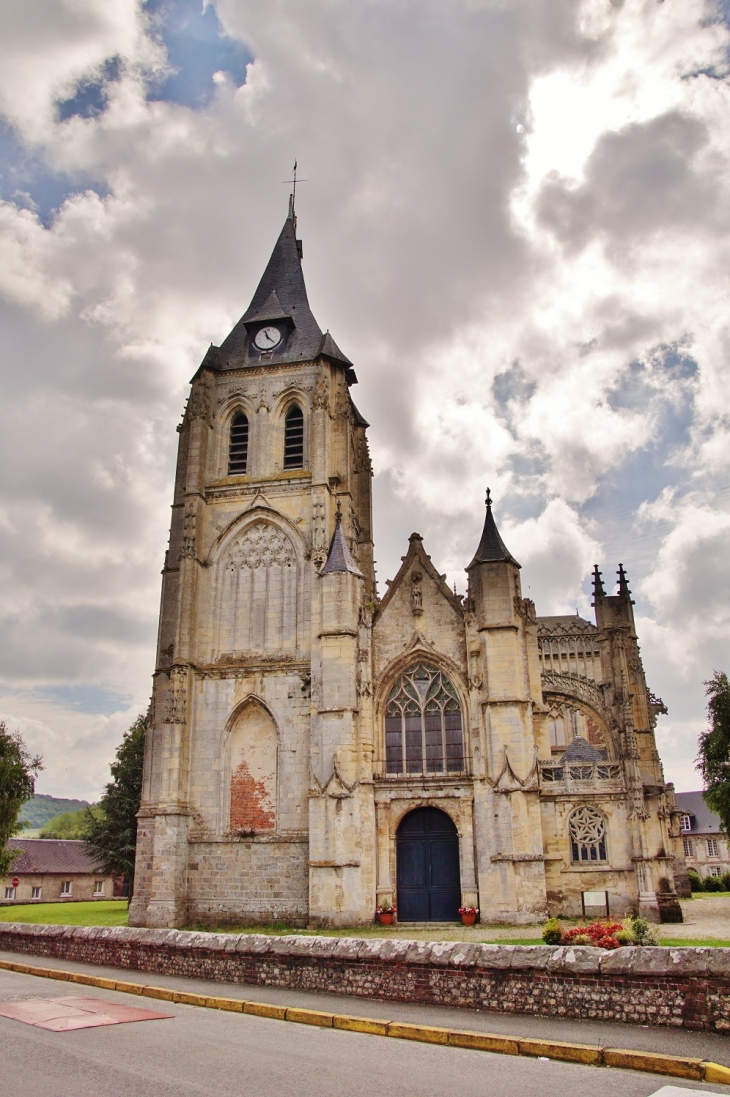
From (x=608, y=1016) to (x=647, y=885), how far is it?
15.5 metres

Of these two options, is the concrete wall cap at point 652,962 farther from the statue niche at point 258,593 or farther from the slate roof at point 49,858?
the slate roof at point 49,858

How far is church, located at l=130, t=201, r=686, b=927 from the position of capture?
74.9 ft

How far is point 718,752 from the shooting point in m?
25.4

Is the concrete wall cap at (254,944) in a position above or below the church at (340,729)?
below

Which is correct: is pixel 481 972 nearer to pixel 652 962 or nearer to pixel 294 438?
pixel 652 962

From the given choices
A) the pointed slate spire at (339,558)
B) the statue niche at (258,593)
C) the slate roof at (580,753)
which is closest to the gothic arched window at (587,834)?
the slate roof at (580,753)

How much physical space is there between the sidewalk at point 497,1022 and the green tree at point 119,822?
83.8ft

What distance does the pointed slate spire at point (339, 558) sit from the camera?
2561 cm

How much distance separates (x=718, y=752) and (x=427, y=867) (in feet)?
32.1

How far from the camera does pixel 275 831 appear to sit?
81.3 feet

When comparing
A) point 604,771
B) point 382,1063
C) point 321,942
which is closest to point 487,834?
point 604,771

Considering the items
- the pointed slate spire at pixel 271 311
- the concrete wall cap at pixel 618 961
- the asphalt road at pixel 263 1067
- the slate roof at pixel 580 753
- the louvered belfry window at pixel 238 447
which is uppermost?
the pointed slate spire at pixel 271 311

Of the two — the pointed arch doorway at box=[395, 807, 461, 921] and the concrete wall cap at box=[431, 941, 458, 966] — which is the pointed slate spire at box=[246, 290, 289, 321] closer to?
the pointed arch doorway at box=[395, 807, 461, 921]

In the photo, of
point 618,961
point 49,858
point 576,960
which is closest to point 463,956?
point 576,960
